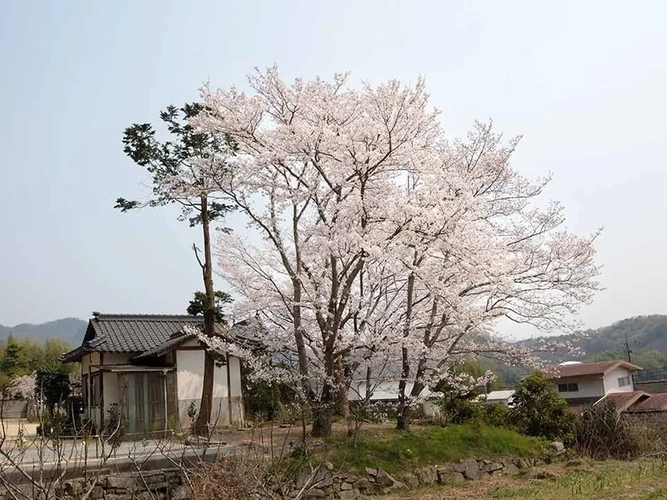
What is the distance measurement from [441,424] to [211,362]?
563 cm

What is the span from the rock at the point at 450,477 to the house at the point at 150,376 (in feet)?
19.1

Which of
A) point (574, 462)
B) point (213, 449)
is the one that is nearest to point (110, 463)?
point (213, 449)

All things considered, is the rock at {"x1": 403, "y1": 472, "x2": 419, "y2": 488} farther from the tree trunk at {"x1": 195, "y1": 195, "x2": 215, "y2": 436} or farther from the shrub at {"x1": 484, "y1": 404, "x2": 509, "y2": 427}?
the tree trunk at {"x1": 195, "y1": 195, "x2": 215, "y2": 436}

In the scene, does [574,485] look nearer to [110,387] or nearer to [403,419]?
[403,419]

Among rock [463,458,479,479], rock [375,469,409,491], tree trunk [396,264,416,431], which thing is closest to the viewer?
rock [375,469,409,491]

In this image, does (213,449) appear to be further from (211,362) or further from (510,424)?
(510,424)

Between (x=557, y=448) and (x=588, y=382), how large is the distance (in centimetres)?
1607

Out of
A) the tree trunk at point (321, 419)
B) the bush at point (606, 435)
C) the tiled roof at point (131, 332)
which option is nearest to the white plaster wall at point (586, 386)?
the bush at point (606, 435)

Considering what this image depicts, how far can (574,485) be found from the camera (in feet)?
33.1

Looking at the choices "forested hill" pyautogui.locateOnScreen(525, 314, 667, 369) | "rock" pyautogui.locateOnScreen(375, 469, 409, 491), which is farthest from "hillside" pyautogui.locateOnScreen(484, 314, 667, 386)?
"rock" pyautogui.locateOnScreen(375, 469, 409, 491)

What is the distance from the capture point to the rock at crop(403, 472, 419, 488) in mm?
11141

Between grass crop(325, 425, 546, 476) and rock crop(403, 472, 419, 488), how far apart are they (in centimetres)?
12

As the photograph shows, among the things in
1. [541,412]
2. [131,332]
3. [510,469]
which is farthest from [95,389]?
[541,412]

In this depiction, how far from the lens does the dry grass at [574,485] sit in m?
9.31
